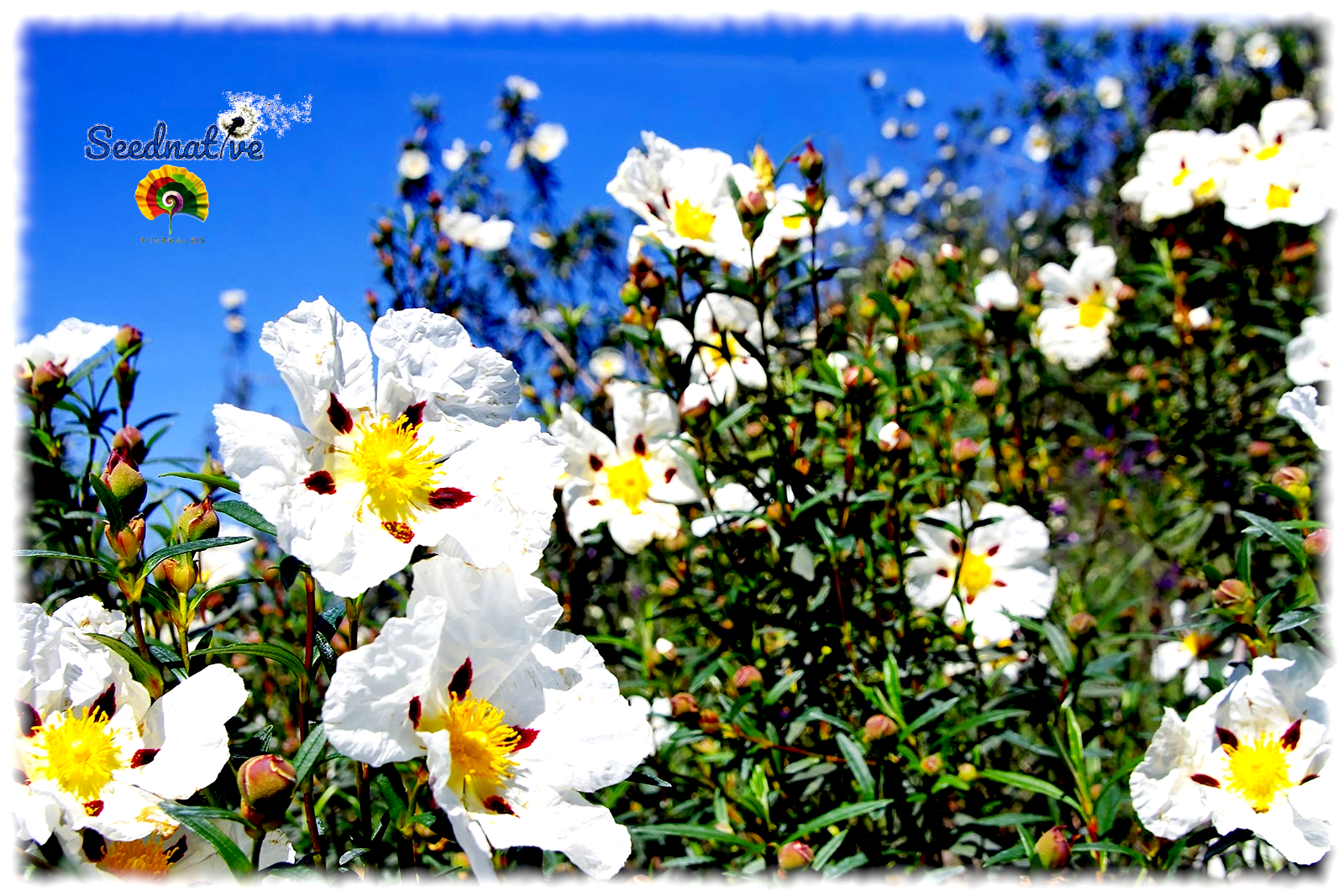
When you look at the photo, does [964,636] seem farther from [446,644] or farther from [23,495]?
[23,495]

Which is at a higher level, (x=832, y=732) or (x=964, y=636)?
(x=964, y=636)

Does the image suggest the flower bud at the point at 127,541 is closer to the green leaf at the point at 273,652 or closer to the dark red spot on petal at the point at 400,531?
the green leaf at the point at 273,652

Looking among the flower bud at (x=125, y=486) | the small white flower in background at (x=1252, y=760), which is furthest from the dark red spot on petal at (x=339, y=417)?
the small white flower in background at (x=1252, y=760)

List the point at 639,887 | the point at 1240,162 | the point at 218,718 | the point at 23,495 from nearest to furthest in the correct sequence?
1. the point at 218,718
2. the point at 639,887
3. the point at 23,495
4. the point at 1240,162

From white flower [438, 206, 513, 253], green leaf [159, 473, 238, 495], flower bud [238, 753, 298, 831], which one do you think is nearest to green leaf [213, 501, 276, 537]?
green leaf [159, 473, 238, 495]

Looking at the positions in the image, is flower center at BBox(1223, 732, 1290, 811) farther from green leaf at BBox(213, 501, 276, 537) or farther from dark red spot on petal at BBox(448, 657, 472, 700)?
green leaf at BBox(213, 501, 276, 537)

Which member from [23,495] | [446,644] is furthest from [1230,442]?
[23,495]
